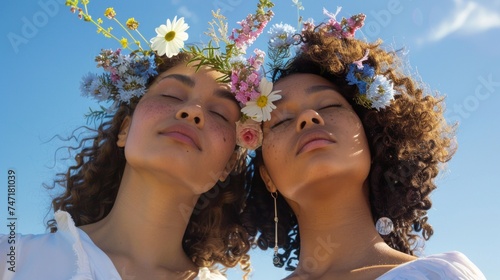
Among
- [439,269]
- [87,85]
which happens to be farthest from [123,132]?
[439,269]

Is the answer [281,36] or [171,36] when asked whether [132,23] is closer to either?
[171,36]

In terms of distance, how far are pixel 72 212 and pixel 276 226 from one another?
1815 millimetres

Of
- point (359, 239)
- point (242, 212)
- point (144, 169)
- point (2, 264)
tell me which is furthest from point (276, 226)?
point (2, 264)

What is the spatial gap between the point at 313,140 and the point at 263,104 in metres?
0.66

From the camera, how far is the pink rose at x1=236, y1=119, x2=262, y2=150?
18.0 feet

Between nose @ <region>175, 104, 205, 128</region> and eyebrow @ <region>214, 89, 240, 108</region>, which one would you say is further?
eyebrow @ <region>214, 89, 240, 108</region>

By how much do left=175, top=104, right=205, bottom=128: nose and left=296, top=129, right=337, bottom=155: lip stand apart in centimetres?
83

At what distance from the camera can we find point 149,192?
537 cm

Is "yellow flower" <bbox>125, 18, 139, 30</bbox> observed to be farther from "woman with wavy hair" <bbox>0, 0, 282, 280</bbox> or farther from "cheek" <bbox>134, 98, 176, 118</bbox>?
"cheek" <bbox>134, 98, 176, 118</bbox>

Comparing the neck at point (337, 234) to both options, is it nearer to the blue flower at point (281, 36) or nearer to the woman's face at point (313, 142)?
the woman's face at point (313, 142)

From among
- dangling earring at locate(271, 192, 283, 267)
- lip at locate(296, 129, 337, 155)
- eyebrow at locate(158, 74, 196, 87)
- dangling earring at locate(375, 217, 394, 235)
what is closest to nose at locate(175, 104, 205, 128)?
eyebrow at locate(158, 74, 196, 87)

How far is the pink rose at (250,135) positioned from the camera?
5.49 meters

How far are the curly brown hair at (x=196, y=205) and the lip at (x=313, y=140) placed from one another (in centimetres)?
111

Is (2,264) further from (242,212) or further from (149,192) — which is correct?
(242,212)
